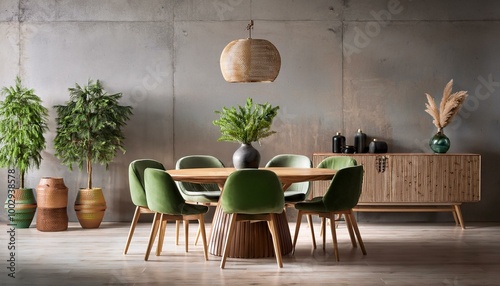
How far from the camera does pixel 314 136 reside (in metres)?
9.06

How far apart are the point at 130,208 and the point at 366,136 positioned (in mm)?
3008

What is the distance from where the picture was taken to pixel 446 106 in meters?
8.60

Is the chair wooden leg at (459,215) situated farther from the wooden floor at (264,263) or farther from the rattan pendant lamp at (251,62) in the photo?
the rattan pendant lamp at (251,62)

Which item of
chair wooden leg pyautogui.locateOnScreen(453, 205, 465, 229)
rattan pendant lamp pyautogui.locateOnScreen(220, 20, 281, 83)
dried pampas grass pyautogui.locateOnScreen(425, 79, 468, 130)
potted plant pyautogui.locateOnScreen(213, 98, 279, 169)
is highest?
rattan pendant lamp pyautogui.locateOnScreen(220, 20, 281, 83)

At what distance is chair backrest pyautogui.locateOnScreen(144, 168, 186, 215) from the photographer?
610cm

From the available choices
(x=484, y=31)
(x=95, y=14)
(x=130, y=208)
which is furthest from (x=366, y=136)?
(x=95, y=14)

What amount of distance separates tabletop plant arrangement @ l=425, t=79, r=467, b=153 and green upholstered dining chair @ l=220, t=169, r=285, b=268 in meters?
3.40

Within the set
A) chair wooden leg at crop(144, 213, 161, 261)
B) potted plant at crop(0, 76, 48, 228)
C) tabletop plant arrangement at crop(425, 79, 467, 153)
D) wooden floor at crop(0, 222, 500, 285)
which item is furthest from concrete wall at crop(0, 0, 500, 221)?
chair wooden leg at crop(144, 213, 161, 261)

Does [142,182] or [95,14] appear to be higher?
[95,14]

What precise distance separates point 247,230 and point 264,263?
372 mm

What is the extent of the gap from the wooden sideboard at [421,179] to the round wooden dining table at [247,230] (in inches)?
78.4

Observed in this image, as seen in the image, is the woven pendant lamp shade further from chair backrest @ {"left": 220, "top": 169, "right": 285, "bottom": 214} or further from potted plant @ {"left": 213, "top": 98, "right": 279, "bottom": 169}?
chair backrest @ {"left": 220, "top": 169, "right": 285, "bottom": 214}

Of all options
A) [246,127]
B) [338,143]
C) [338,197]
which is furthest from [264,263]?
[338,143]

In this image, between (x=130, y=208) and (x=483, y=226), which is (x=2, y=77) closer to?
(x=130, y=208)
